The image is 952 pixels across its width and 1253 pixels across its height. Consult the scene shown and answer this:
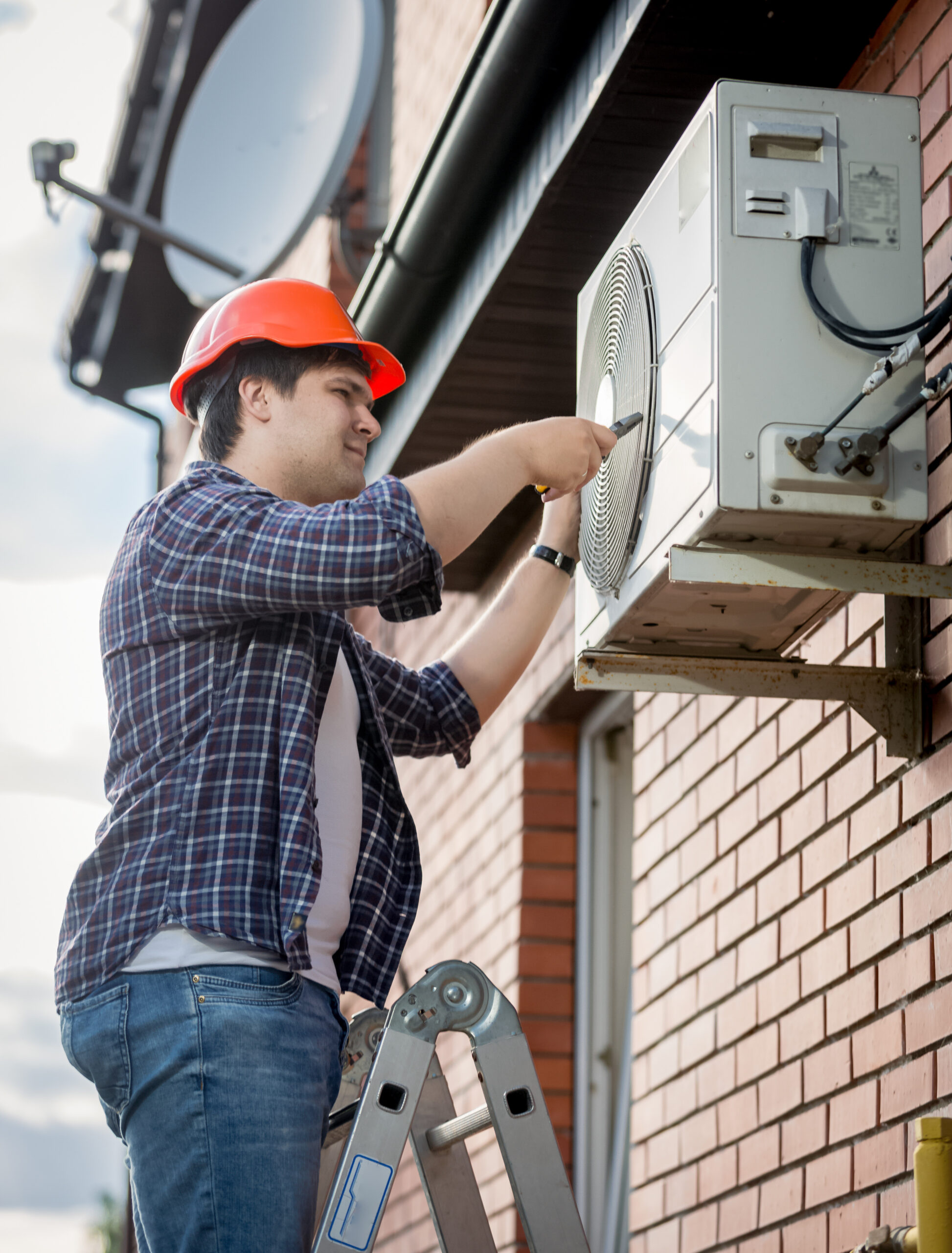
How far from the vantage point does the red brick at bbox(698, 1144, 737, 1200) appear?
3.31 meters

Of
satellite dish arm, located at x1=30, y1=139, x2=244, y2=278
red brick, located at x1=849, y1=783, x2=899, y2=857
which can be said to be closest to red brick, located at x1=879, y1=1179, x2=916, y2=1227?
red brick, located at x1=849, y1=783, x2=899, y2=857

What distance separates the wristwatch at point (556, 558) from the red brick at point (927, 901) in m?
0.86

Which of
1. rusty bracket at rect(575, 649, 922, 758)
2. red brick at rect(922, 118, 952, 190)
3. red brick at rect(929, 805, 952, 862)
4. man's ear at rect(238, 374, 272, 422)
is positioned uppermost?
red brick at rect(922, 118, 952, 190)

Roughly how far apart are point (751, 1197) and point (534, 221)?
2107 millimetres

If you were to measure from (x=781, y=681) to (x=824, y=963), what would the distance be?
1.87 ft

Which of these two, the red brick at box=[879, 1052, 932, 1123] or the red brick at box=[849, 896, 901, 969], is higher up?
the red brick at box=[849, 896, 901, 969]

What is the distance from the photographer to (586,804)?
519 cm

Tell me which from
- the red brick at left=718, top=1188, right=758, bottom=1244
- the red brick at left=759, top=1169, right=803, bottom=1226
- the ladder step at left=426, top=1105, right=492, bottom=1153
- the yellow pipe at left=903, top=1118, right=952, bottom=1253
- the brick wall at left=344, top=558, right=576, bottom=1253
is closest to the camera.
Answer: the yellow pipe at left=903, top=1118, right=952, bottom=1253

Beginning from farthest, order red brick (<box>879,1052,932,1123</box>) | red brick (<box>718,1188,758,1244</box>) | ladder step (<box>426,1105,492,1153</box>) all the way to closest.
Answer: red brick (<box>718,1188,758,1244</box>)
red brick (<box>879,1052,932,1123</box>)
ladder step (<box>426,1105,492,1153</box>)

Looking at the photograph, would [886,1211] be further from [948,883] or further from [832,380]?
[832,380]

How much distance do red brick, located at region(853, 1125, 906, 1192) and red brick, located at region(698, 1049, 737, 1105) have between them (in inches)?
24.0

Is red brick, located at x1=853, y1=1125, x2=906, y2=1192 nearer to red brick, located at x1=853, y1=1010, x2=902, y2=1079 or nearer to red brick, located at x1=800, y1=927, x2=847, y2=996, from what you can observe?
red brick, located at x1=853, y1=1010, x2=902, y2=1079

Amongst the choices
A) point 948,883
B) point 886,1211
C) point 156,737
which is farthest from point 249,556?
point 886,1211

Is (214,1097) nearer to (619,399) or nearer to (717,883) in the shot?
(619,399)
